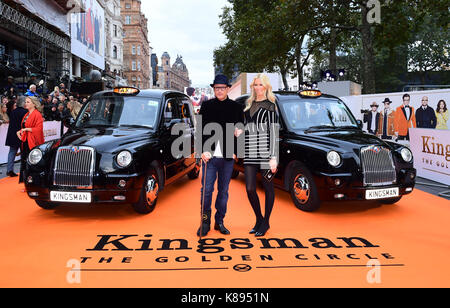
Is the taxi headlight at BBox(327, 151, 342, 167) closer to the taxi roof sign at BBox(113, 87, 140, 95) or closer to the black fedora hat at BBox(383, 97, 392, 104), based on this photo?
the taxi roof sign at BBox(113, 87, 140, 95)

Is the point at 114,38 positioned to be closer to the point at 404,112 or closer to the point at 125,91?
the point at 404,112

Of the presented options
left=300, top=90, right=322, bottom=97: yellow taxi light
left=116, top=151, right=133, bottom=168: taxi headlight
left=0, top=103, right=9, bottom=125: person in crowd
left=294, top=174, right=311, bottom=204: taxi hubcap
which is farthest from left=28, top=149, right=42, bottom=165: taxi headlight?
left=0, top=103, right=9, bottom=125: person in crowd

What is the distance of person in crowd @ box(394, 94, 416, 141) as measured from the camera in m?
10.4

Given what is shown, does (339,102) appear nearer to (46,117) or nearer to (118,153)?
(118,153)

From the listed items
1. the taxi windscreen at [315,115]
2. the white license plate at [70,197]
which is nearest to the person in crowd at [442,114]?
the taxi windscreen at [315,115]

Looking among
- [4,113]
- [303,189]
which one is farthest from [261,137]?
[4,113]

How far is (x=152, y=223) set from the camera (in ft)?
17.3

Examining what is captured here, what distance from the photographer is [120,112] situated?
642 cm

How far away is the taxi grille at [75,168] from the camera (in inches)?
201

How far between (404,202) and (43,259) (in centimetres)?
572

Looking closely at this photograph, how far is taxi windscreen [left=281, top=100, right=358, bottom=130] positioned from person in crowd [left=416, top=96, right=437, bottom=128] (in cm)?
407

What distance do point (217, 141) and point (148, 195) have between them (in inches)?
66.7

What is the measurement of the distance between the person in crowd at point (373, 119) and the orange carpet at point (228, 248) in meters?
5.75
